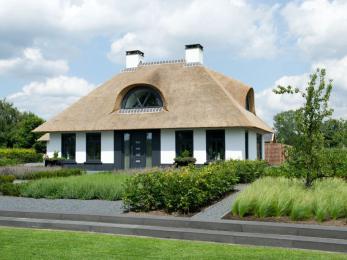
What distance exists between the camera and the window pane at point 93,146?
94.8 ft

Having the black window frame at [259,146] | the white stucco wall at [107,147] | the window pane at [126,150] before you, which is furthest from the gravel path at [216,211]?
the black window frame at [259,146]

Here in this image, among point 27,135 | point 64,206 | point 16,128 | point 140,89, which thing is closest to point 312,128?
point 64,206

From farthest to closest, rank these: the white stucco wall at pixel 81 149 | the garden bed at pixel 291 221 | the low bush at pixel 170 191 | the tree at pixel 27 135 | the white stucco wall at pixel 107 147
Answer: the tree at pixel 27 135 < the white stucco wall at pixel 81 149 < the white stucco wall at pixel 107 147 < the low bush at pixel 170 191 < the garden bed at pixel 291 221

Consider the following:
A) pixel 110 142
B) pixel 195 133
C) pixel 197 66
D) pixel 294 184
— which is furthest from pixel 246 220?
pixel 197 66

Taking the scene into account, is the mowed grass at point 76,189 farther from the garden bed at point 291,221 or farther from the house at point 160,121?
the house at point 160,121

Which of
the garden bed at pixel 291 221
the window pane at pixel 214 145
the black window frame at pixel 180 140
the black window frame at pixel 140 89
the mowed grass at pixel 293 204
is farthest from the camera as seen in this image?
the black window frame at pixel 140 89

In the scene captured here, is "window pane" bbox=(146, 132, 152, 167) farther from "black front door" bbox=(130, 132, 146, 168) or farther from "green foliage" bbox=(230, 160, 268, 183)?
"green foliage" bbox=(230, 160, 268, 183)

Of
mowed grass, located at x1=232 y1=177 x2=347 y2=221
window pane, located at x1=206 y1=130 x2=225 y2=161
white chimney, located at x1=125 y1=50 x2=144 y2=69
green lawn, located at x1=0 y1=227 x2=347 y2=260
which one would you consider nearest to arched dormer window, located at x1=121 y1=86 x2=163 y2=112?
window pane, located at x1=206 y1=130 x2=225 y2=161

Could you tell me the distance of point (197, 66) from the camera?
99.8ft

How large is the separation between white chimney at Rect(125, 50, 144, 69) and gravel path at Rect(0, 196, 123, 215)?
1999 cm

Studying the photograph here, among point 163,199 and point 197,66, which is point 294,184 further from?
point 197,66

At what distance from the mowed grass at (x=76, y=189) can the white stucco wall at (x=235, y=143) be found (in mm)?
11960

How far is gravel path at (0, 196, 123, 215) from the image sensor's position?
11.7 meters

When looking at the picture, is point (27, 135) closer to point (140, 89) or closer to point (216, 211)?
point (140, 89)
